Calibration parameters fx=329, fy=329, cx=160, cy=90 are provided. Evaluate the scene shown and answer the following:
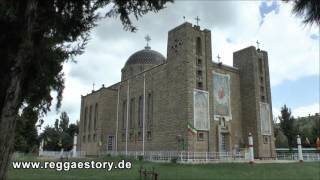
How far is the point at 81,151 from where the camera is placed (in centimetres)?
4362

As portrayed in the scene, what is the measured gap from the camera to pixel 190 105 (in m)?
28.7

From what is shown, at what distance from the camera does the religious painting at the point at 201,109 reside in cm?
2902

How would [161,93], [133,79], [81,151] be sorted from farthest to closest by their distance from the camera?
[81,151] → [133,79] → [161,93]

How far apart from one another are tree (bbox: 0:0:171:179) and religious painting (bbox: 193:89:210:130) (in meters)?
22.1

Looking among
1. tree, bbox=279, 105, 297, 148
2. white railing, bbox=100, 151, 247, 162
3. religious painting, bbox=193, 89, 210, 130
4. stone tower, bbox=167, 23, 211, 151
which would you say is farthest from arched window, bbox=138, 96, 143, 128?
tree, bbox=279, 105, 297, 148

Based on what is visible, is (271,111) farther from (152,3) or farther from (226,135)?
(152,3)

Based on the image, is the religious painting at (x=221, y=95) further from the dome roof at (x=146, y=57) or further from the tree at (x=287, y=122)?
the dome roof at (x=146, y=57)

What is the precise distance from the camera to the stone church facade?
1154 inches

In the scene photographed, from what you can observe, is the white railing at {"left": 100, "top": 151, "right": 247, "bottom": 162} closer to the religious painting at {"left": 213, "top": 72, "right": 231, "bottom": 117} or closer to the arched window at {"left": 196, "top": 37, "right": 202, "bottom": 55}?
the religious painting at {"left": 213, "top": 72, "right": 231, "bottom": 117}

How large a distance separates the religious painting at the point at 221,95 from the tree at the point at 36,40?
2524cm

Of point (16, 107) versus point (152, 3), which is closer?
point (16, 107)

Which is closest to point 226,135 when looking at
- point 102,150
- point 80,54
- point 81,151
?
point 102,150

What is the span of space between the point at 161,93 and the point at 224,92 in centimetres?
634

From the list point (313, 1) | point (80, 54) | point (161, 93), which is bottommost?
point (80, 54)
